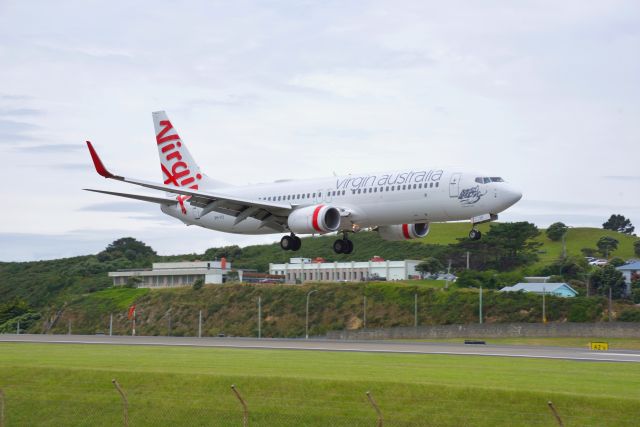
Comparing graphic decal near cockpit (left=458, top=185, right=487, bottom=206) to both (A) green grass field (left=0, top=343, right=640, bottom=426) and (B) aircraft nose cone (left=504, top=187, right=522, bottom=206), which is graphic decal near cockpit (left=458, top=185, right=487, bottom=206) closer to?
(B) aircraft nose cone (left=504, top=187, right=522, bottom=206)

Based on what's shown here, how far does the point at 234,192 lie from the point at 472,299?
5431 centimetres

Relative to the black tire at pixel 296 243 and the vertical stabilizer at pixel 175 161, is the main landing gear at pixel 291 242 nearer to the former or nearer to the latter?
the black tire at pixel 296 243

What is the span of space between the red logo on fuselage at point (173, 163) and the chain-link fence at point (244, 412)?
39.9 metres

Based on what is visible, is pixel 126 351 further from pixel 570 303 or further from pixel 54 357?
pixel 570 303

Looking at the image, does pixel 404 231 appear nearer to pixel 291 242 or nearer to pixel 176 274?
pixel 291 242

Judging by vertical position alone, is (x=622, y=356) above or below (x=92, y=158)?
below

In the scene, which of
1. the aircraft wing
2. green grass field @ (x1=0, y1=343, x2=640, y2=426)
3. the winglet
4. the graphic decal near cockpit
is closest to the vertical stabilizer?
the aircraft wing

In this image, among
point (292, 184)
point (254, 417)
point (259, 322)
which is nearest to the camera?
point (254, 417)

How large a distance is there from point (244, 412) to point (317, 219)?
34.3 m

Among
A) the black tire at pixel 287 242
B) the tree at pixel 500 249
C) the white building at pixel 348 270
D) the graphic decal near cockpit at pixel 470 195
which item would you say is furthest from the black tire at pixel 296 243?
the tree at pixel 500 249

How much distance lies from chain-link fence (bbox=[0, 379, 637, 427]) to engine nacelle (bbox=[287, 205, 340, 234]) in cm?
2516

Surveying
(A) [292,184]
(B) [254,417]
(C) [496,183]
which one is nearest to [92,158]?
(A) [292,184]

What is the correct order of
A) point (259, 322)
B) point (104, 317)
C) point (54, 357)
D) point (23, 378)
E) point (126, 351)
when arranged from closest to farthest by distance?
point (23, 378), point (54, 357), point (126, 351), point (259, 322), point (104, 317)

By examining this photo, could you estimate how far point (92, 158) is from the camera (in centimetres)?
5681
